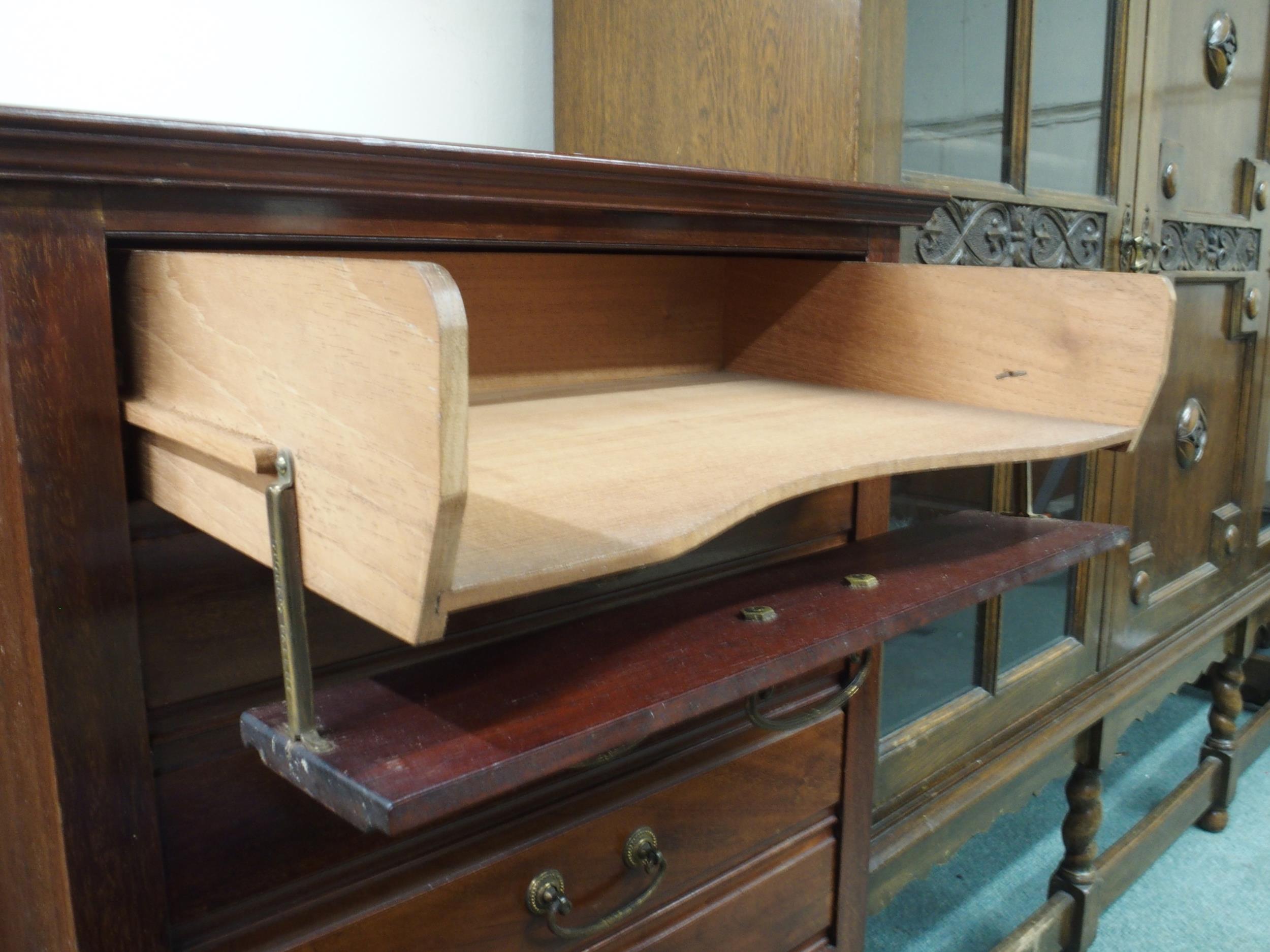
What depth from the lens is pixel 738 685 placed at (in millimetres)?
598

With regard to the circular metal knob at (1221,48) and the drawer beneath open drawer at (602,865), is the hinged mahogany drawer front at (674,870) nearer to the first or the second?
the drawer beneath open drawer at (602,865)

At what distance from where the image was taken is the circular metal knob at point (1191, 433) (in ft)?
5.05

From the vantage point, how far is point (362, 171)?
582mm

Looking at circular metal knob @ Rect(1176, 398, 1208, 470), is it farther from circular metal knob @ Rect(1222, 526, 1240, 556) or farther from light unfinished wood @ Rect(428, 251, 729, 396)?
light unfinished wood @ Rect(428, 251, 729, 396)

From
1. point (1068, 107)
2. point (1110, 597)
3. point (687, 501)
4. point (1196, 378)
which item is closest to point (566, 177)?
point (687, 501)

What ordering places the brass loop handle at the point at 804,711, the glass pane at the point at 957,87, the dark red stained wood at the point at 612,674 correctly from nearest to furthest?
the dark red stained wood at the point at 612,674 < the brass loop handle at the point at 804,711 < the glass pane at the point at 957,87

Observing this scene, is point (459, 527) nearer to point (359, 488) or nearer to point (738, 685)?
point (359, 488)

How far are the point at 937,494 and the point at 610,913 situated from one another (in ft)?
2.09

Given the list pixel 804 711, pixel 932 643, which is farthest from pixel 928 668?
pixel 804 711

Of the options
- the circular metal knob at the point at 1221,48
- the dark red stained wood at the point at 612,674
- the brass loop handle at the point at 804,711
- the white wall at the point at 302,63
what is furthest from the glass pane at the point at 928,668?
the circular metal knob at the point at 1221,48

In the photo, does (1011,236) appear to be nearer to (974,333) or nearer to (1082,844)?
(974,333)

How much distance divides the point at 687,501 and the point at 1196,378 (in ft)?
4.25

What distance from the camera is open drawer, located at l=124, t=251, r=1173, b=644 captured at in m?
0.39

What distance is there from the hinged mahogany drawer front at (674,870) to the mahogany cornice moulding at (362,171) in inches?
17.4
